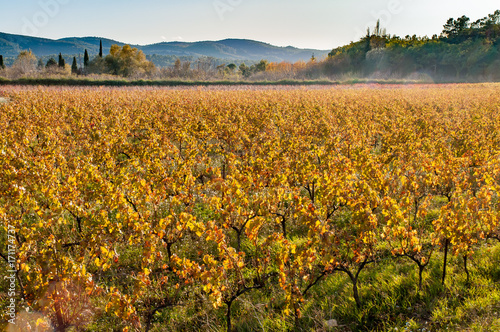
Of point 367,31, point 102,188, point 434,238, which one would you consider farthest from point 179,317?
point 367,31

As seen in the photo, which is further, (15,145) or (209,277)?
(15,145)

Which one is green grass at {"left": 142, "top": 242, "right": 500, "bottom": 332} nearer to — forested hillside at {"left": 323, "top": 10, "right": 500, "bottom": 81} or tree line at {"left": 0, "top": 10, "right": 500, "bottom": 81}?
tree line at {"left": 0, "top": 10, "right": 500, "bottom": 81}

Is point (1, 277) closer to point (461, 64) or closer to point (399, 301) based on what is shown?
point (399, 301)

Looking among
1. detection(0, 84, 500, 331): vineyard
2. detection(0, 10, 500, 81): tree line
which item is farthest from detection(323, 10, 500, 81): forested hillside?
detection(0, 84, 500, 331): vineyard

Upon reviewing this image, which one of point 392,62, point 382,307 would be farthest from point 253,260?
point 392,62

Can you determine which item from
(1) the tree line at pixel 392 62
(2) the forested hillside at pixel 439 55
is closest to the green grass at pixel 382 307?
(1) the tree line at pixel 392 62

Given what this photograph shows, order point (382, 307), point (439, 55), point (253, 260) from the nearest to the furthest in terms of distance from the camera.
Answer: point (382, 307) < point (253, 260) < point (439, 55)

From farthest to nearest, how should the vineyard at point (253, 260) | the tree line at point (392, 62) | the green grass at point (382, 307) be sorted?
1. the tree line at point (392, 62)
2. the green grass at point (382, 307)
3. the vineyard at point (253, 260)

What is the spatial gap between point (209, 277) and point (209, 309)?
4.50ft

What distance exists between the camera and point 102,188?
533 cm

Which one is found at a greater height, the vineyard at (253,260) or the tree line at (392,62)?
the tree line at (392,62)

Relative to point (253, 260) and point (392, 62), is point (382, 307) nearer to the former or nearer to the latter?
point (253, 260)

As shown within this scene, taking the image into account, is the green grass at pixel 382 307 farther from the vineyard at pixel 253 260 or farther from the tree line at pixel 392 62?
the tree line at pixel 392 62

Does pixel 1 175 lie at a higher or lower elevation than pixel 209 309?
higher
